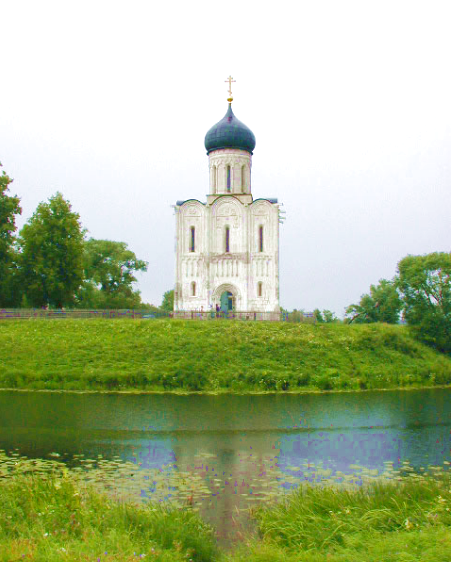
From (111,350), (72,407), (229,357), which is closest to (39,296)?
(111,350)

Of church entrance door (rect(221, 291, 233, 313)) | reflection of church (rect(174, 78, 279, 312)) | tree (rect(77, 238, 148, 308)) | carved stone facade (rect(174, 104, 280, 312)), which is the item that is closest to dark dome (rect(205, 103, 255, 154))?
reflection of church (rect(174, 78, 279, 312))

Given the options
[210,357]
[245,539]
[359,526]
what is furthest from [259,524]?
[210,357]

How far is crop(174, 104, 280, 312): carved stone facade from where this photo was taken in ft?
130

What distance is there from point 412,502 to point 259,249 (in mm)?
31700

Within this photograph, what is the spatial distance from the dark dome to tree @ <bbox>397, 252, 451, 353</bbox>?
501 inches

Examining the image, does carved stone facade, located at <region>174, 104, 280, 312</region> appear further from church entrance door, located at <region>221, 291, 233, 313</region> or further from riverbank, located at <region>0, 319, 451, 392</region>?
riverbank, located at <region>0, 319, 451, 392</region>

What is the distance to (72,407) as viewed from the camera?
19.3 meters

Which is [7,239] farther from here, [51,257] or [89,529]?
[89,529]

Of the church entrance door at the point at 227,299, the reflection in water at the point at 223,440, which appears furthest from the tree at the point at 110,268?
the reflection in water at the point at 223,440

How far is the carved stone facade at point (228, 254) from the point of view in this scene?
39.5 m

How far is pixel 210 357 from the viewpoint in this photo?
26.2m

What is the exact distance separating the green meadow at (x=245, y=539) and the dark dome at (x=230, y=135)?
109ft

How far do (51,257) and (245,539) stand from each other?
106 feet

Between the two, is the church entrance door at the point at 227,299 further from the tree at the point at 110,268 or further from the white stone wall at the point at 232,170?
the tree at the point at 110,268
